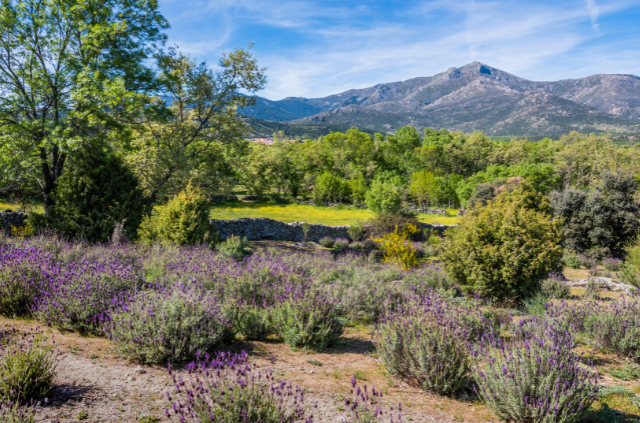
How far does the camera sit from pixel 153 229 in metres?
11.0

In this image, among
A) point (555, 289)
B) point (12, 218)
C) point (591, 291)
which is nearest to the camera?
point (555, 289)

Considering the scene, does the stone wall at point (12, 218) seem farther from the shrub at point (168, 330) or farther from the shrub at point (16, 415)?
the shrub at point (16, 415)

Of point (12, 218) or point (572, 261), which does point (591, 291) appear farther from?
point (12, 218)

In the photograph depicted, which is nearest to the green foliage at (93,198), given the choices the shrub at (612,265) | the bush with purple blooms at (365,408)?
the bush with purple blooms at (365,408)

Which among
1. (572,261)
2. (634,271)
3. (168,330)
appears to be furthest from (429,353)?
(572,261)

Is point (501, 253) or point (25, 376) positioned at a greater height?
point (25, 376)

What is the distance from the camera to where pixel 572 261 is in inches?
682

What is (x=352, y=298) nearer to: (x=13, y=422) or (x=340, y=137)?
(x=13, y=422)

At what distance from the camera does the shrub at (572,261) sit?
17109mm

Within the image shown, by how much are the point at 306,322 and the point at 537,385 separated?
273 centimetres

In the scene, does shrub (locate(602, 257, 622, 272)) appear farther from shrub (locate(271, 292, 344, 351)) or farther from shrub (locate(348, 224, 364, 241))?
shrub (locate(271, 292, 344, 351))

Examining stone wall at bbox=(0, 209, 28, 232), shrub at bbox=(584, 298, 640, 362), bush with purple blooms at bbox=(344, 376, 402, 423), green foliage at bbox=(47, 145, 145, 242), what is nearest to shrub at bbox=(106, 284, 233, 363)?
bush with purple blooms at bbox=(344, 376, 402, 423)

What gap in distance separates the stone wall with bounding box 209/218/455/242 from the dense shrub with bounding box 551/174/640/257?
566 inches

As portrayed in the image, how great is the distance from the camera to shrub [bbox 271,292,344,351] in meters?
4.52
